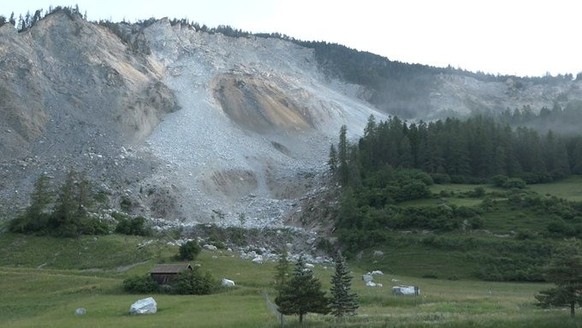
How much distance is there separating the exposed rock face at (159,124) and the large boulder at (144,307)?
189 ft

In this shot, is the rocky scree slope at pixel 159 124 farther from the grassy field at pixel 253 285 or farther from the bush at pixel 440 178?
the grassy field at pixel 253 285

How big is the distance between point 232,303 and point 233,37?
163 m

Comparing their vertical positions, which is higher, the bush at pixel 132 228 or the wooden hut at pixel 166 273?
the wooden hut at pixel 166 273

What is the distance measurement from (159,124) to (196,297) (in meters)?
89.6

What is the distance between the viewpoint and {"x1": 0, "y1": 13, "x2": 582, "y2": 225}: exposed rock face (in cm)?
10700

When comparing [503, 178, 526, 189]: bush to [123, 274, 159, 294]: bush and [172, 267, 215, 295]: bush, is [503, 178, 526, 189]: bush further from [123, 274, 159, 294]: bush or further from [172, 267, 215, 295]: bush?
[123, 274, 159, 294]: bush

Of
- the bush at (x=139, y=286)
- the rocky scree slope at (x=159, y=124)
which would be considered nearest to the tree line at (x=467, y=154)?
the rocky scree slope at (x=159, y=124)

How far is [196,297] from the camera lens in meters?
49.7

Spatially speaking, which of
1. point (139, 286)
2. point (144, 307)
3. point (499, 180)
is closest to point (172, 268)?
point (139, 286)

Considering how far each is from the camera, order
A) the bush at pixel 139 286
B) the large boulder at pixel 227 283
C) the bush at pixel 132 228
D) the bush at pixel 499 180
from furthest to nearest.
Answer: the bush at pixel 499 180
the bush at pixel 132 228
the large boulder at pixel 227 283
the bush at pixel 139 286

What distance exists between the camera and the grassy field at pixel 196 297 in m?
36.3

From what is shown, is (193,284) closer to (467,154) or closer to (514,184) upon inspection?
(514,184)

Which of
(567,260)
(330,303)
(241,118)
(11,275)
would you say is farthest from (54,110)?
(567,260)

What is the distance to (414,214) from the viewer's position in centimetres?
8350
